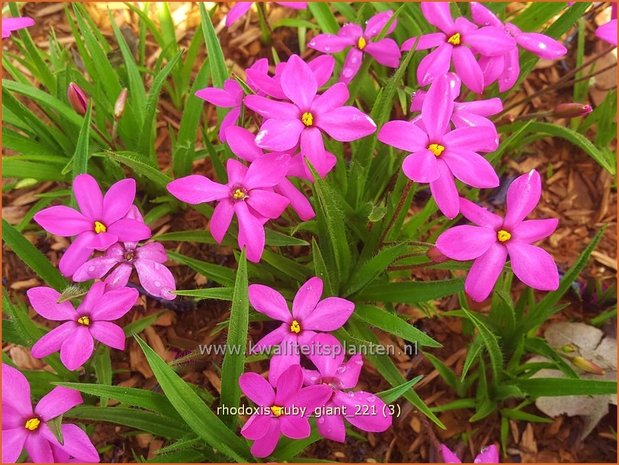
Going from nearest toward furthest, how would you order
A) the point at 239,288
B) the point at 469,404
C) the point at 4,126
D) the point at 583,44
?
1. the point at 239,288
2. the point at 469,404
3. the point at 4,126
4. the point at 583,44

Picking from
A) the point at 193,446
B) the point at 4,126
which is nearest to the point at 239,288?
the point at 193,446

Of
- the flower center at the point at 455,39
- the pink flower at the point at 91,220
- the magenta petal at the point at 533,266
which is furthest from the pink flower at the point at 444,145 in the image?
the pink flower at the point at 91,220

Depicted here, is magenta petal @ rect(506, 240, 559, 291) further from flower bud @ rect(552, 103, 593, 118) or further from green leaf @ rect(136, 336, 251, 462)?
green leaf @ rect(136, 336, 251, 462)

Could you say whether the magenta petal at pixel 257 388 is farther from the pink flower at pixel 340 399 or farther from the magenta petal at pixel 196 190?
the magenta petal at pixel 196 190

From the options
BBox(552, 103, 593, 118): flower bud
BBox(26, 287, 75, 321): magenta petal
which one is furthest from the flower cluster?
BBox(552, 103, 593, 118): flower bud

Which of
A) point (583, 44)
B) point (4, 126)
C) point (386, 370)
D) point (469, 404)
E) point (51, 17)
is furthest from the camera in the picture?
point (51, 17)

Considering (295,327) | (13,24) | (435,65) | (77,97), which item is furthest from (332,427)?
(13,24)

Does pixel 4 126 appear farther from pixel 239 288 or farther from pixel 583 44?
pixel 583 44
